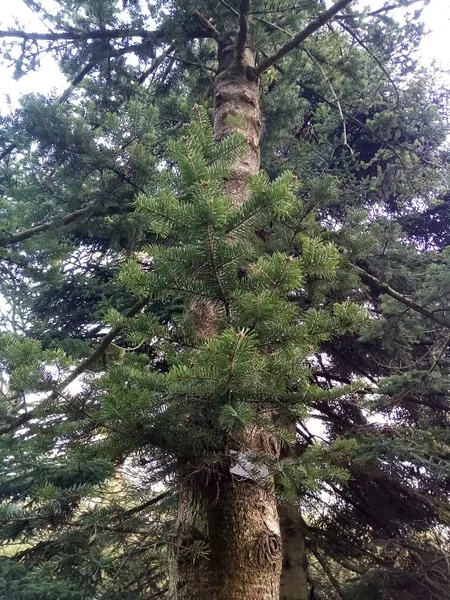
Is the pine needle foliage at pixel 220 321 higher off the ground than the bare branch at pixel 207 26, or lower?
lower

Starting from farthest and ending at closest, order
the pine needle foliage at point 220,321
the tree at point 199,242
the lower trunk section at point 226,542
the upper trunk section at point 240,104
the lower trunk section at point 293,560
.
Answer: the lower trunk section at point 293,560
the upper trunk section at point 240,104
the lower trunk section at point 226,542
the tree at point 199,242
the pine needle foliage at point 220,321

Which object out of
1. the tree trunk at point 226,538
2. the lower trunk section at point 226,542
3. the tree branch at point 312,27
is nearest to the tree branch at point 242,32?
the tree branch at point 312,27

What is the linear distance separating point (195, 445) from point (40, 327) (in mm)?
3798

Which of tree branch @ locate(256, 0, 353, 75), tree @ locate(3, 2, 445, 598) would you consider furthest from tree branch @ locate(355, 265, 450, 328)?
tree branch @ locate(256, 0, 353, 75)

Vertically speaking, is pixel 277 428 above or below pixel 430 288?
below

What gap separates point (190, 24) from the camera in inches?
181

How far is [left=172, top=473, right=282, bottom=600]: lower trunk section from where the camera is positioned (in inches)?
69.9

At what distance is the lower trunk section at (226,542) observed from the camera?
5.83ft

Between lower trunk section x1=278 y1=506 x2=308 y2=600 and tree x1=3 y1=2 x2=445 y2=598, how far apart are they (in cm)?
57

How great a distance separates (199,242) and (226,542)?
108 centimetres

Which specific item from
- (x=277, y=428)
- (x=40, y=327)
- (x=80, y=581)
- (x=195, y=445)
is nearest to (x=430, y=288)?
(x=277, y=428)

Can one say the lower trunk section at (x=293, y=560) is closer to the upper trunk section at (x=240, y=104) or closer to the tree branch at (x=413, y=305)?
the tree branch at (x=413, y=305)

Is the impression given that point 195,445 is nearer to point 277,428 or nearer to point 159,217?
point 277,428

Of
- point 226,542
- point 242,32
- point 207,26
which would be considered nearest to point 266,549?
point 226,542
